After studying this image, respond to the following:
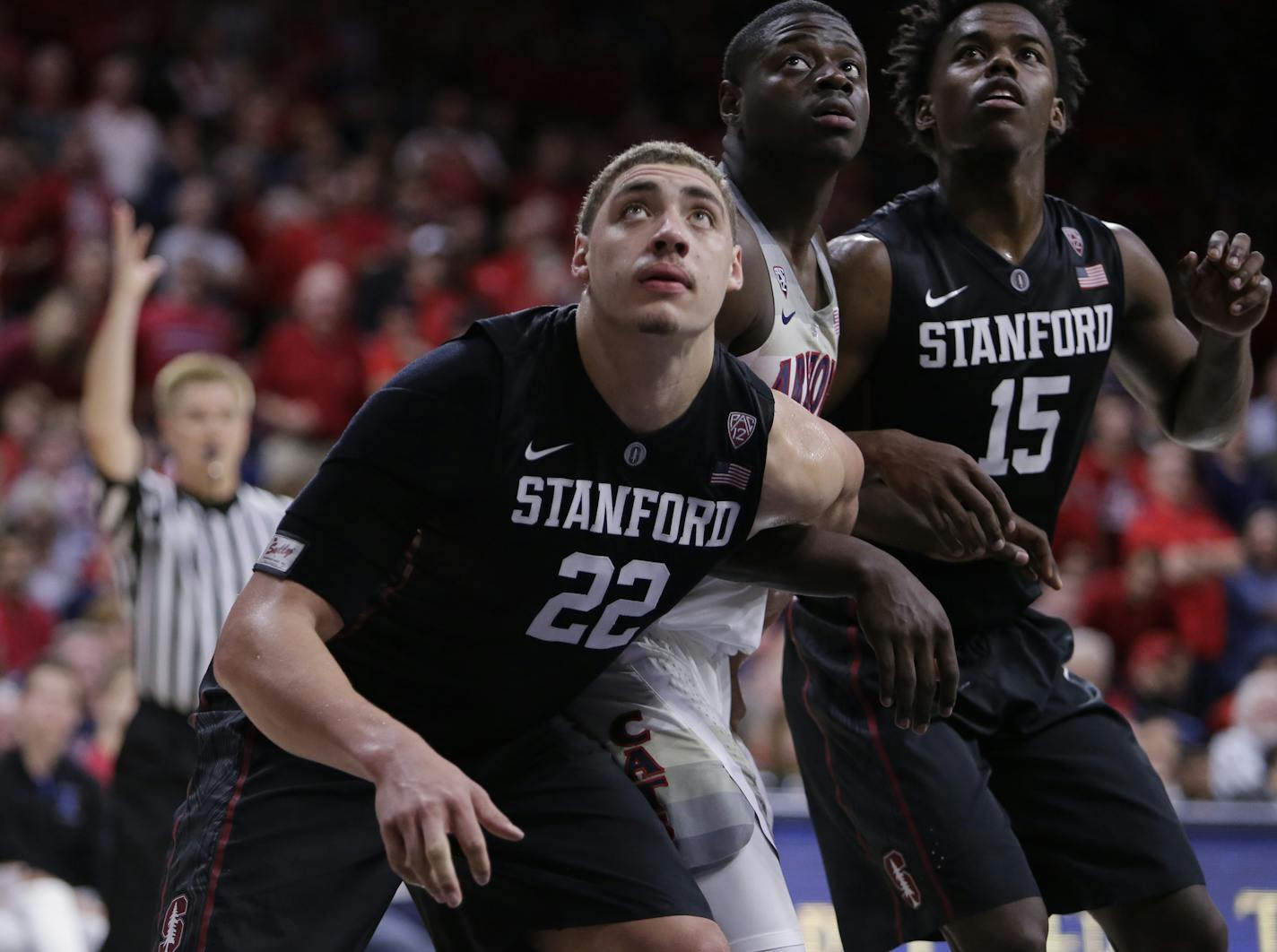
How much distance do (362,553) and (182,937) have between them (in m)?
0.74

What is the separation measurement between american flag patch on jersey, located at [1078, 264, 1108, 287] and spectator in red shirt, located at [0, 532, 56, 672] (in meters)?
5.70

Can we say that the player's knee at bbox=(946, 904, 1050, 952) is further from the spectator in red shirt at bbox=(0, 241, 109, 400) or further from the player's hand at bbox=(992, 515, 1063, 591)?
the spectator in red shirt at bbox=(0, 241, 109, 400)

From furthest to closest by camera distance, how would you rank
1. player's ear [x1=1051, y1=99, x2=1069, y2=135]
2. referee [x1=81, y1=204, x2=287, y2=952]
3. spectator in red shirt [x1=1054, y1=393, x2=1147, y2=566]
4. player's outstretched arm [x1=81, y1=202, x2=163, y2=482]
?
spectator in red shirt [x1=1054, y1=393, x2=1147, y2=566] → player's outstretched arm [x1=81, y1=202, x2=163, y2=482] → referee [x1=81, y1=204, x2=287, y2=952] → player's ear [x1=1051, y1=99, x2=1069, y2=135]

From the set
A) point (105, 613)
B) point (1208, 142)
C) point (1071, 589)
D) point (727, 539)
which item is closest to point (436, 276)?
point (105, 613)

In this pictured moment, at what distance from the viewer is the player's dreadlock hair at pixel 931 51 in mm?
3832

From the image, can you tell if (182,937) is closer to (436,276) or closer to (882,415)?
(882,415)

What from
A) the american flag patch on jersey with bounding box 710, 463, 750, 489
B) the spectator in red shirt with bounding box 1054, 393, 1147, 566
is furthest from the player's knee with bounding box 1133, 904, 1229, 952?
the spectator in red shirt with bounding box 1054, 393, 1147, 566

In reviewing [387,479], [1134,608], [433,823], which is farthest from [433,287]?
[433,823]

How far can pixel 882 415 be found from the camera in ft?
12.1

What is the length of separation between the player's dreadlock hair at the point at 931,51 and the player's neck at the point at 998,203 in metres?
0.18

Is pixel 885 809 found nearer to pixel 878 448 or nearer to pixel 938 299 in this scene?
pixel 878 448

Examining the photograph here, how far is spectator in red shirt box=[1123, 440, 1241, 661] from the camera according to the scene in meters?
7.94

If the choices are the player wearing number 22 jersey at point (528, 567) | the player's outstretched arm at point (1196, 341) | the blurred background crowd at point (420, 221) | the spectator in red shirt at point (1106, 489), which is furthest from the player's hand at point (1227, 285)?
the spectator in red shirt at point (1106, 489)

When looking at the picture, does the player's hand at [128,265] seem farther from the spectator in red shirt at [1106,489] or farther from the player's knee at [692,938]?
the spectator in red shirt at [1106,489]
